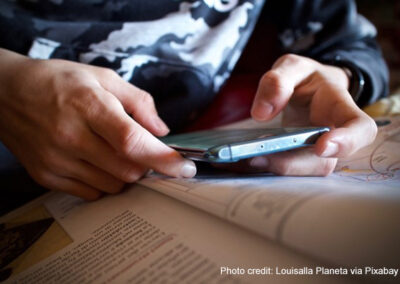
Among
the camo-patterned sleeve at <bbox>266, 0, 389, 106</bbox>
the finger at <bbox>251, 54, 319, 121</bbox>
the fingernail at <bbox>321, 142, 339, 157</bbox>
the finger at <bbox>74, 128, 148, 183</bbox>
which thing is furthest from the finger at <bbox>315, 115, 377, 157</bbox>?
the camo-patterned sleeve at <bbox>266, 0, 389, 106</bbox>

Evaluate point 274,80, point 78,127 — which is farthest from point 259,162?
point 78,127

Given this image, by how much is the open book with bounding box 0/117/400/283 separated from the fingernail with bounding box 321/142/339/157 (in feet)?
0.12

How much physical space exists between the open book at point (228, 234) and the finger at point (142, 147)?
2cm

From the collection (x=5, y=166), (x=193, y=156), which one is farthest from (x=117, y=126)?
(x=5, y=166)

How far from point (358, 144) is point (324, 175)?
6 cm

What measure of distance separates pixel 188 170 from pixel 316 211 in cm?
15

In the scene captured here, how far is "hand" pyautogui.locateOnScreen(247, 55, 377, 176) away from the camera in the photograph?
11.7 inches

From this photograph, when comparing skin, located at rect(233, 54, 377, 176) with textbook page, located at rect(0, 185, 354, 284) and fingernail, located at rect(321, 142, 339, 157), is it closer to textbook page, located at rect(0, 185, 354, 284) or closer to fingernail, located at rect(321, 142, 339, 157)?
fingernail, located at rect(321, 142, 339, 157)

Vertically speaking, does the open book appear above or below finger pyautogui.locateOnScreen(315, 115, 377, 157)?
below

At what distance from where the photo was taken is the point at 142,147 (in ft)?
1.04

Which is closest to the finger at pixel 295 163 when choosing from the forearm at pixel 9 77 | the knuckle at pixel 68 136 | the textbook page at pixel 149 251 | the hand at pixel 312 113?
the hand at pixel 312 113

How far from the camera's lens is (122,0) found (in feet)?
1.76

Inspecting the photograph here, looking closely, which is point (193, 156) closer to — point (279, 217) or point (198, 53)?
point (279, 217)

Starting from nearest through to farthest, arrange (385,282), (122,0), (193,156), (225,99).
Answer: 1. (385,282)
2. (193,156)
3. (122,0)
4. (225,99)
